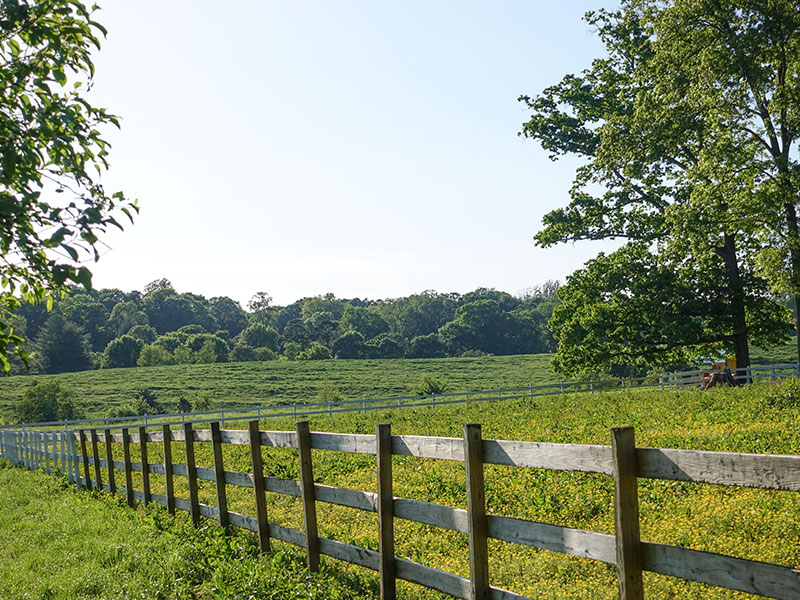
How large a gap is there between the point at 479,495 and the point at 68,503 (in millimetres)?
9891

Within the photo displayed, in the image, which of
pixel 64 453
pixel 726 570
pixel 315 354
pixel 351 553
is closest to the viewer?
pixel 726 570

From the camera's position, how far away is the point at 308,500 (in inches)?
277

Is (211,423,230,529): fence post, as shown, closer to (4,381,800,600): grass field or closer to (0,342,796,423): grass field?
(4,381,800,600): grass field

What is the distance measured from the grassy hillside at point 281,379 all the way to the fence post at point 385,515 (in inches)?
2542

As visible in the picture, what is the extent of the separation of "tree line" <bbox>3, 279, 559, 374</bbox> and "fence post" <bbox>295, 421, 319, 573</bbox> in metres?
73.2

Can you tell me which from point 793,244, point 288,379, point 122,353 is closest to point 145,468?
point 793,244

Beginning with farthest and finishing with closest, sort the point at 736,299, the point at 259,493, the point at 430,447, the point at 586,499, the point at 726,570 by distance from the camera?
the point at 736,299, the point at 586,499, the point at 259,493, the point at 430,447, the point at 726,570

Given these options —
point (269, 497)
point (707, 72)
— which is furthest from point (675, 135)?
point (269, 497)

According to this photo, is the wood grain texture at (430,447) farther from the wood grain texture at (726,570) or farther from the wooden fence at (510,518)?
the wood grain texture at (726,570)

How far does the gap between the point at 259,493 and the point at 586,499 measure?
4777 millimetres

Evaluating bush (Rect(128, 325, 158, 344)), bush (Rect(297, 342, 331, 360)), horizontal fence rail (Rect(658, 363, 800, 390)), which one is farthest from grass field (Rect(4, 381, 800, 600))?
bush (Rect(128, 325, 158, 344))

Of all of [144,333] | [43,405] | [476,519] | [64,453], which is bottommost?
[43,405]

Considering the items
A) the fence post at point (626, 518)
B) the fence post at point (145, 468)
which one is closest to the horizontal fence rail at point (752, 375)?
the fence post at point (145, 468)

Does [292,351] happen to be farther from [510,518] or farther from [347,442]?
[510,518]
